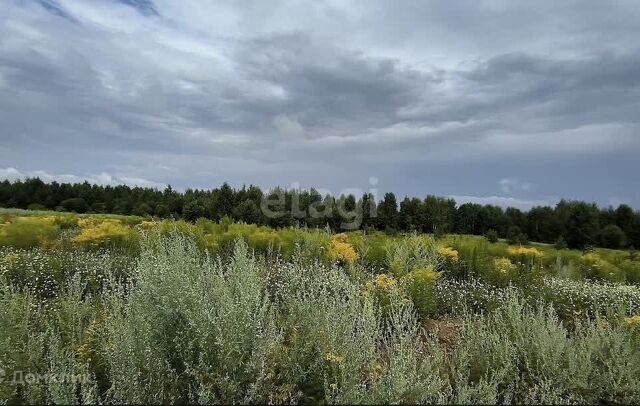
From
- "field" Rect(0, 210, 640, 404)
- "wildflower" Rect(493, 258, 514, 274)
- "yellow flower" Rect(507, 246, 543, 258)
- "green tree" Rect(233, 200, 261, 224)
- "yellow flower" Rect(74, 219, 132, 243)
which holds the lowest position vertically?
"field" Rect(0, 210, 640, 404)

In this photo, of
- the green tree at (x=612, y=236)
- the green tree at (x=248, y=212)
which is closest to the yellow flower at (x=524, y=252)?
the green tree at (x=612, y=236)

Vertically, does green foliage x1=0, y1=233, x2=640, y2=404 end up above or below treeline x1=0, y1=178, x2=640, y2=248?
below

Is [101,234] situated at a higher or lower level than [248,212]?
lower

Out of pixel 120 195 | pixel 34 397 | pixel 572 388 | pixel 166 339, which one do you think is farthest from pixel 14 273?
pixel 120 195

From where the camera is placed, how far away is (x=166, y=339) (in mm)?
3867

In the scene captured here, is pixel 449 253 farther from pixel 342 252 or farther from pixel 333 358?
pixel 333 358

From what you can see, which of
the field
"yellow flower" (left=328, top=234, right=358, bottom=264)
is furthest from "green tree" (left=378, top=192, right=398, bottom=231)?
the field

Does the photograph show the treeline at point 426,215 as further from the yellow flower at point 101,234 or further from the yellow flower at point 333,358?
the yellow flower at point 333,358

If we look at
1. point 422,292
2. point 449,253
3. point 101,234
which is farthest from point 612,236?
point 101,234

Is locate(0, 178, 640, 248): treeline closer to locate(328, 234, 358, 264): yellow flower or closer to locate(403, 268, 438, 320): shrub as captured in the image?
locate(328, 234, 358, 264): yellow flower

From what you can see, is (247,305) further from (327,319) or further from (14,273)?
(14,273)

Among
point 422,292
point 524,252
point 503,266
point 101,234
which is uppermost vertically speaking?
point 101,234

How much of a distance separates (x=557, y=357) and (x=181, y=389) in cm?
302

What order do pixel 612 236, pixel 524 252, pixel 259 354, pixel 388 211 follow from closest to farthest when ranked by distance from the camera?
pixel 259 354 < pixel 524 252 < pixel 612 236 < pixel 388 211
